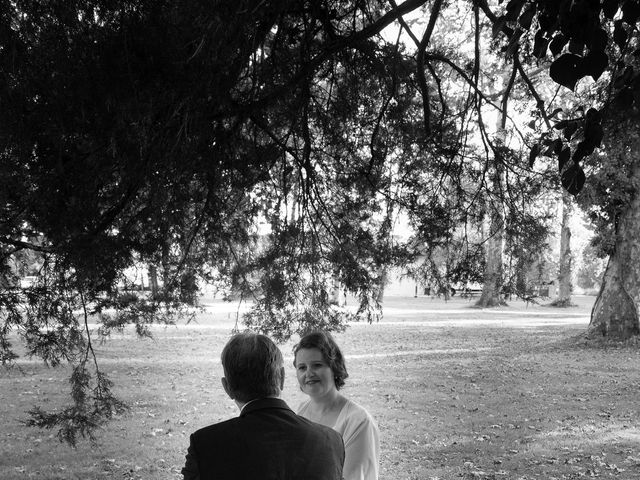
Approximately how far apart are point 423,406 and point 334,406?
6.78m

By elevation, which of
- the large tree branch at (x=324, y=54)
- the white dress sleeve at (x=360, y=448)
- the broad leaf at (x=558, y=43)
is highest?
the large tree branch at (x=324, y=54)

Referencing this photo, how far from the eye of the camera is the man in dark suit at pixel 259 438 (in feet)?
7.34

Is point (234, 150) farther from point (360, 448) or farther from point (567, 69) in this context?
point (567, 69)

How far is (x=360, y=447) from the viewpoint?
3.31 m

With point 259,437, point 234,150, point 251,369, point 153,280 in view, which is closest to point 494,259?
point 234,150

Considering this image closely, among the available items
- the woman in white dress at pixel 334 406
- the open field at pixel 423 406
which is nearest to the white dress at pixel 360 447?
the woman in white dress at pixel 334 406

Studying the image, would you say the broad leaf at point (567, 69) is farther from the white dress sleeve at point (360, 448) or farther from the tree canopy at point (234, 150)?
the white dress sleeve at point (360, 448)

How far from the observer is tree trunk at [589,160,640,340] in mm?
16406

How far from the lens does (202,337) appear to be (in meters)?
18.0

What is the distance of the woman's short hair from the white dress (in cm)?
32

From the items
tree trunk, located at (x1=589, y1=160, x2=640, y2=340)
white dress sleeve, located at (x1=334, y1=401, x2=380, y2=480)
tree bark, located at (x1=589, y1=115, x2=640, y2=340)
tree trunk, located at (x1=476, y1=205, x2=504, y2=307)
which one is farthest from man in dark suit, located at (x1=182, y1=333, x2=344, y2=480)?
tree trunk, located at (x1=589, y1=160, x2=640, y2=340)

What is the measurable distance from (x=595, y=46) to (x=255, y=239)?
12.9 ft

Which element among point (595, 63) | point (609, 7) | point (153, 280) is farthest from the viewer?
point (153, 280)

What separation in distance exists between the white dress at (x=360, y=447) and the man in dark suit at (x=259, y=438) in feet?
2.76
